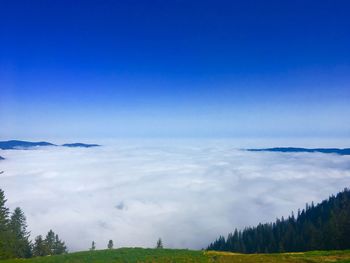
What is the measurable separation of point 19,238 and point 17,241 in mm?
4814

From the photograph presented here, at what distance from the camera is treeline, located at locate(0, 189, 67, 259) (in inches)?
2347

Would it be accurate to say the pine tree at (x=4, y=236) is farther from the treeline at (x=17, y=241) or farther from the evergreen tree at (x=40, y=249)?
the evergreen tree at (x=40, y=249)

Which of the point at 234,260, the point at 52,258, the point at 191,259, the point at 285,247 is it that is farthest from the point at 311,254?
the point at 285,247

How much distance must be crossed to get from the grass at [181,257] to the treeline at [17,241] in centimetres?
2401

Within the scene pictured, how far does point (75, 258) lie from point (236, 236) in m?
107

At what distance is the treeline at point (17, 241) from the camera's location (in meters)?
59.6

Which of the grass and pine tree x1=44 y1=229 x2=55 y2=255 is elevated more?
the grass

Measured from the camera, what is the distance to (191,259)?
3434 centimetres

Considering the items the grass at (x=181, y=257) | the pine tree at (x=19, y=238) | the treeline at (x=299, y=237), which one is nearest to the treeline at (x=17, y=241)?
the pine tree at (x=19, y=238)

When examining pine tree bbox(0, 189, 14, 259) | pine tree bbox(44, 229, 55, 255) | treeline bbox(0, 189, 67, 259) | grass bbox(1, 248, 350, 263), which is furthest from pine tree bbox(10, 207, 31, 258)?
grass bbox(1, 248, 350, 263)

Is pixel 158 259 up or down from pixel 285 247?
up

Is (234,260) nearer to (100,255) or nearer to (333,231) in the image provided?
(100,255)

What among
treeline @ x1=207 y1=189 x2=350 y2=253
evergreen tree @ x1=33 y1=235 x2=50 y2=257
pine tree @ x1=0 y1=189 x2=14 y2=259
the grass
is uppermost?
the grass

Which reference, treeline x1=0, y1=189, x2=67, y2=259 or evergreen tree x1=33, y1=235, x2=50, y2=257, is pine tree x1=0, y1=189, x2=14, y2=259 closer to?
treeline x1=0, y1=189, x2=67, y2=259
